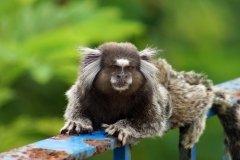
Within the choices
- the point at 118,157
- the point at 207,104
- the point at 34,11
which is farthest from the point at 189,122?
the point at 34,11

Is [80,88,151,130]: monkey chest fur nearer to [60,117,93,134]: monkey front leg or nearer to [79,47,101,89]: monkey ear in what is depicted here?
[79,47,101,89]: monkey ear

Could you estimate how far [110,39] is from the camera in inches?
257

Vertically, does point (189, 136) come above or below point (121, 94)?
below

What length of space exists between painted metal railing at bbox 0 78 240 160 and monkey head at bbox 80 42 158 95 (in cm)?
50

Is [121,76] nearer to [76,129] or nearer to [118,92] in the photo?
[118,92]

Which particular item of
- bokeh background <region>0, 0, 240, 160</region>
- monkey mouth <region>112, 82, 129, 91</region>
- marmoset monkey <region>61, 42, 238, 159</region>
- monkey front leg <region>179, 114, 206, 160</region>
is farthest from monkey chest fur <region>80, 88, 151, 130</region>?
bokeh background <region>0, 0, 240, 160</region>

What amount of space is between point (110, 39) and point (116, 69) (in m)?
3.11

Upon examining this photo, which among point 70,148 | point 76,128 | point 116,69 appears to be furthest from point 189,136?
point 70,148

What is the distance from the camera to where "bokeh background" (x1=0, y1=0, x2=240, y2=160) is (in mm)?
6301

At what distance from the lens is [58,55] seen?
5684 mm

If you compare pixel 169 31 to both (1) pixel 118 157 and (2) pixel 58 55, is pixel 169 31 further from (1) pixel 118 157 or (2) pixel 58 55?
(1) pixel 118 157

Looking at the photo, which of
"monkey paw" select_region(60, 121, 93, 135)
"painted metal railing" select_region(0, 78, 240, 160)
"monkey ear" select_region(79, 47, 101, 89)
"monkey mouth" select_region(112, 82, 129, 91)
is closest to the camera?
"painted metal railing" select_region(0, 78, 240, 160)

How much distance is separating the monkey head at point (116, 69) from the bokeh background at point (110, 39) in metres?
2.36

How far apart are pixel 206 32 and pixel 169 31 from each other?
527mm
